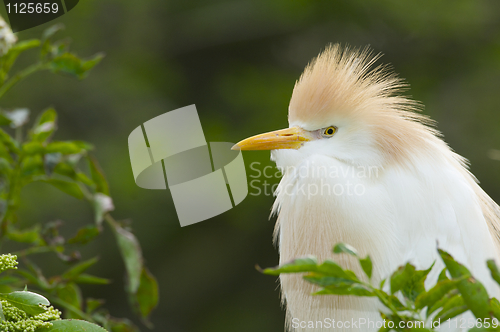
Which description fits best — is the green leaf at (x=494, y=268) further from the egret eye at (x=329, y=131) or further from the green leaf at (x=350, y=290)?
the egret eye at (x=329, y=131)

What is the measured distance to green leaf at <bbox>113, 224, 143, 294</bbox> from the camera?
72 centimetres

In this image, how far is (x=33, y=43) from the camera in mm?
768

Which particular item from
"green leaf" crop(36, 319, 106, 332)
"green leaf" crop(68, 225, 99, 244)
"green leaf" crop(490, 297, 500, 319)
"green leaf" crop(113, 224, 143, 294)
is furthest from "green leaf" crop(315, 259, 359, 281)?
"green leaf" crop(68, 225, 99, 244)

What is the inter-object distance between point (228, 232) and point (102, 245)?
711 millimetres

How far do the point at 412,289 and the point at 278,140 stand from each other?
0.73 m

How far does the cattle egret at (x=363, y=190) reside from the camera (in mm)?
983

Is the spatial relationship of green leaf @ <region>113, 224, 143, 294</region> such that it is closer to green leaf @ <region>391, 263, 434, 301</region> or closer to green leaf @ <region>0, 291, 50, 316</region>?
green leaf @ <region>0, 291, 50, 316</region>

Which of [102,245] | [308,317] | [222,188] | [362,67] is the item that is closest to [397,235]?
[308,317]

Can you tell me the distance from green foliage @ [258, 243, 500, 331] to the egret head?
2.24ft

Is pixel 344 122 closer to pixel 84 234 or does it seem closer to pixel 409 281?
pixel 84 234

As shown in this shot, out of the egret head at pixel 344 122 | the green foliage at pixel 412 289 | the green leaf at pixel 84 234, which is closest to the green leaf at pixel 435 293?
the green foliage at pixel 412 289

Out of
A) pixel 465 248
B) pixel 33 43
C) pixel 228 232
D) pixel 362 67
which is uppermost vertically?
pixel 33 43

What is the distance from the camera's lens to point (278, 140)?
43.3 inches

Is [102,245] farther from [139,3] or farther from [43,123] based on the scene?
[43,123]
